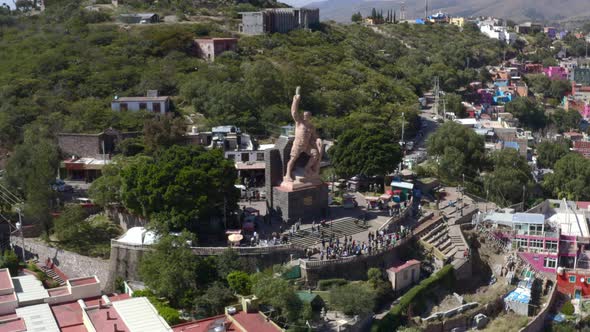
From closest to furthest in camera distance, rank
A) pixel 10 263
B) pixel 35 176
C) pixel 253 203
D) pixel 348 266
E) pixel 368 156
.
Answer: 1. pixel 348 266
2. pixel 10 263
3. pixel 35 176
4. pixel 253 203
5. pixel 368 156

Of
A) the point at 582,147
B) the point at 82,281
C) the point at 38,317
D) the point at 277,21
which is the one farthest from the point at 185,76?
the point at 582,147

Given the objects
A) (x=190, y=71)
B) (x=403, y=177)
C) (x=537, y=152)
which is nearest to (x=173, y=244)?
(x=403, y=177)

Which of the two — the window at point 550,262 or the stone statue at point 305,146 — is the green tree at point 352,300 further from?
the window at point 550,262

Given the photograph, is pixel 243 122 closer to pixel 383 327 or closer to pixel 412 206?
pixel 412 206

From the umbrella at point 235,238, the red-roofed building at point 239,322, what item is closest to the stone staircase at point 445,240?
the umbrella at point 235,238

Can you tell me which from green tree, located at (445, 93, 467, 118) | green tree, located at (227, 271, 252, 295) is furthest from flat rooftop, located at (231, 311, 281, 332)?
green tree, located at (445, 93, 467, 118)

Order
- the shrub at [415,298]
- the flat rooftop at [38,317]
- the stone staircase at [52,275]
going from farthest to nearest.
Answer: the stone staircase at [52,275]
the shrub at [415,298]
the flat rooftop at [38,317]

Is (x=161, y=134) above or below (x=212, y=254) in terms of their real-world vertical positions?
above

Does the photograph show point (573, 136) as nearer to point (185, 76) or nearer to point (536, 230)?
point (536, 230)
